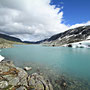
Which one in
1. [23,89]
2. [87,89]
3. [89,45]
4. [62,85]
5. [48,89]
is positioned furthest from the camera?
[89,45]

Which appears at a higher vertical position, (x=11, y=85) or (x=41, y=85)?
(x=11, y=85)

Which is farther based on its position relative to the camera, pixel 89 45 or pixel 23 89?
pixel 89 45

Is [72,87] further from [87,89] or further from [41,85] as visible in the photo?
[41,85]

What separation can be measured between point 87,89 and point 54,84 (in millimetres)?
6568

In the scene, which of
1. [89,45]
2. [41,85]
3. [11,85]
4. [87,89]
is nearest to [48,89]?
[41,85]

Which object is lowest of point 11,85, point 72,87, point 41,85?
point 72,87

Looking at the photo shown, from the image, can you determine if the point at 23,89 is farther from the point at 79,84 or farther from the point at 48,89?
the point at 79,84

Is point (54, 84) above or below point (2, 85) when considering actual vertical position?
below

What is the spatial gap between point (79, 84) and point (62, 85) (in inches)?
154

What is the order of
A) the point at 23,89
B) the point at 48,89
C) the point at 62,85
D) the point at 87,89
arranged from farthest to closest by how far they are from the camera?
the point at 62,85 < the point at 87,89 < the point at 48,89 < the point at 23,89

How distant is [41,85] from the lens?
1257 cm

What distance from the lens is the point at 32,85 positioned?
12453 millimetres

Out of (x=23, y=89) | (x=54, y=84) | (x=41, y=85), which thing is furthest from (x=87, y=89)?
(x=23, y=89)

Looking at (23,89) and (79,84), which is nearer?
(23,89)
